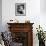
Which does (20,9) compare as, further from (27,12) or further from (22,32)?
(22,32)

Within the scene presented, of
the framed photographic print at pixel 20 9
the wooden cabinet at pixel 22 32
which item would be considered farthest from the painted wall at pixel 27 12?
the wooden cabinet at pixel 22 32

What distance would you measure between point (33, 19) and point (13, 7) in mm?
931

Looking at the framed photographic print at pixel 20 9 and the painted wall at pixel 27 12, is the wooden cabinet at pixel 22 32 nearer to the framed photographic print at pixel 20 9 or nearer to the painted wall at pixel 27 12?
the painted wall at pixel 27 12

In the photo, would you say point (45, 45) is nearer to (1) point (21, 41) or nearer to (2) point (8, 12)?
(1) point (21, 41)

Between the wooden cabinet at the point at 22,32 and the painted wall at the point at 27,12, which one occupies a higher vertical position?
the painted wall at the point at 27,12

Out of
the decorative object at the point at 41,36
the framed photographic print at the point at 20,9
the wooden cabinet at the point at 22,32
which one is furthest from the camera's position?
the framed photographic print at the point at 20,9

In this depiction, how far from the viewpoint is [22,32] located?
557 centimetres

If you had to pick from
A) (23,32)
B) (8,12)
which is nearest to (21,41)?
(23,32)

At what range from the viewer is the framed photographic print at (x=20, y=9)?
567 cm

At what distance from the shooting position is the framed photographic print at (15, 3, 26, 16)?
5.67 metres

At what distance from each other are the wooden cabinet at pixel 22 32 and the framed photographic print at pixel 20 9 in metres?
0.47

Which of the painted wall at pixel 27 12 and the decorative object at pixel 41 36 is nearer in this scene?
the decorative object at pixel 41 36

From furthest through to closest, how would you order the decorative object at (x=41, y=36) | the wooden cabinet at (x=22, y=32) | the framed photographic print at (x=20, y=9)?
the framed photographic print at (x=20, y=9) < the wooden cabinet at (x=22, y=32) < the decorative object at (x=41, y=36)

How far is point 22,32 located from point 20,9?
36.1 inches
